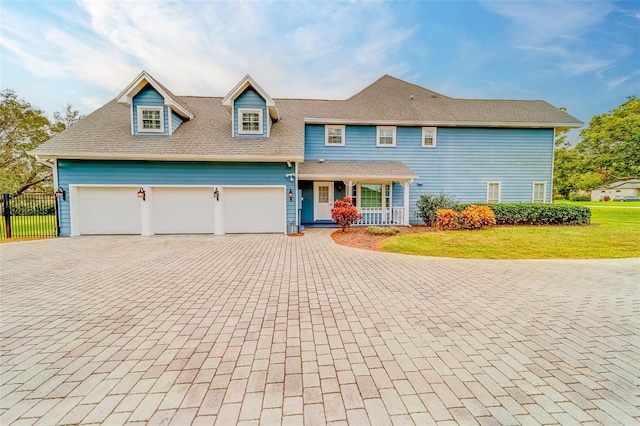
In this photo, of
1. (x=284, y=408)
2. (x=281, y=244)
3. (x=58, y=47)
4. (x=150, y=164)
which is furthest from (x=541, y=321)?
(x=58, y=47)

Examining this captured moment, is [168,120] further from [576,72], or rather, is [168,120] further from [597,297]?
[576,72]

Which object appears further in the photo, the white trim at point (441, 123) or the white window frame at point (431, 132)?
the white window frame at point (431, 132)

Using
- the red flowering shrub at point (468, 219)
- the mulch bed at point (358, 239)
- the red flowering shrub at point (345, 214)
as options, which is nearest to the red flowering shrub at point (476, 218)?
the red flowering shrub at point (468, 219)

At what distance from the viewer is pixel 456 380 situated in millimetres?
2551

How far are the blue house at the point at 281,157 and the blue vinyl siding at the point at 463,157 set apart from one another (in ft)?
0.19

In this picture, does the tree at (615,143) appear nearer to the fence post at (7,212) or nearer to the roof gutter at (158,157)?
the roof gutter at (158,157)

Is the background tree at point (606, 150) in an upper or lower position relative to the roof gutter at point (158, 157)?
upper

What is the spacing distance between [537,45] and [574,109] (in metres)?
20.1

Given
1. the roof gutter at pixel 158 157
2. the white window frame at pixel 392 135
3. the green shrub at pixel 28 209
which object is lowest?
the green shrub at pixel 28 209

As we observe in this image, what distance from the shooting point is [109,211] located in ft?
39.8

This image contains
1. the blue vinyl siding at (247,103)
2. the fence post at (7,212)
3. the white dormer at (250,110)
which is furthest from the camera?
the blue vinyl siding at (247,103)

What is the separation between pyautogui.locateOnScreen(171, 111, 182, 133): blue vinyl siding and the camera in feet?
43.0

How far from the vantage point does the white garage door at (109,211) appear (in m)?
12.0

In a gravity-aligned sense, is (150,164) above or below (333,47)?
below
